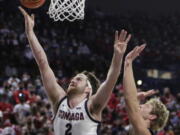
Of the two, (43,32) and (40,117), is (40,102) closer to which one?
(40,117)

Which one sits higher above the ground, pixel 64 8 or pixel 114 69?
pixel 64 8

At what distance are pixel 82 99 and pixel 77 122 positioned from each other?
20cm

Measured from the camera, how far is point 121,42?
10.1 ft

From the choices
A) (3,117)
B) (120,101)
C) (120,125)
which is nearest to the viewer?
(3,117)

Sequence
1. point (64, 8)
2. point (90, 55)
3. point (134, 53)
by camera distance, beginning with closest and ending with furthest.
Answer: point (134, 53) → point (64, 8) → point (90, 55)

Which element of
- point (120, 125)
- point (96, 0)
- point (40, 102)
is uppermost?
point (96, 0)

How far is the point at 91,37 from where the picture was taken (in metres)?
16.8

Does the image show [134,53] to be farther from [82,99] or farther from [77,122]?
[77,122]

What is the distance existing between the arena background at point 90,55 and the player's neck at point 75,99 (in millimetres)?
4279

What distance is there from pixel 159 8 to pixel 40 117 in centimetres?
1193

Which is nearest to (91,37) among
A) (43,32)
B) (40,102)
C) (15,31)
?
(43,32)

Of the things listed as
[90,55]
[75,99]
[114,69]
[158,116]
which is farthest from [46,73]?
[90,55]

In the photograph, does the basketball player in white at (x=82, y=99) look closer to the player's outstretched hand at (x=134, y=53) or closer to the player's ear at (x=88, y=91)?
the player's ear at (x=88, y=91)

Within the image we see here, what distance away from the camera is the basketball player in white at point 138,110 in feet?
10.6
